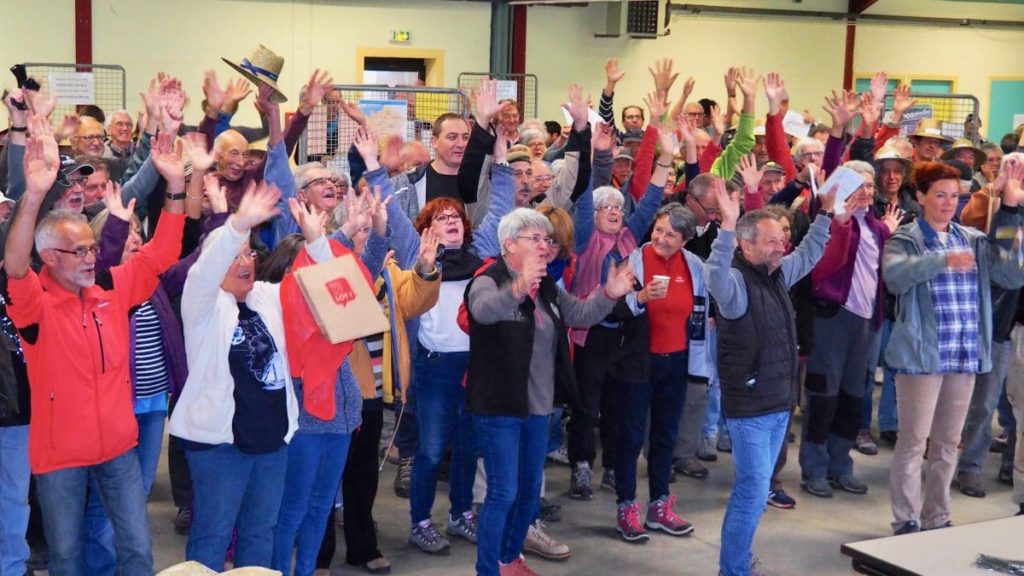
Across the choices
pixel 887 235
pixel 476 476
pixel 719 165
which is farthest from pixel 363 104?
pixel 887 235

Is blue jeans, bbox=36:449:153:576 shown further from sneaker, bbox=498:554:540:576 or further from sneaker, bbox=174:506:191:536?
sneaker, bbox=498:554:540:576

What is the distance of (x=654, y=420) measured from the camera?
19.6 feet

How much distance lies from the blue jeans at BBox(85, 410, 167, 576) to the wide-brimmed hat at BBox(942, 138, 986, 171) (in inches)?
252

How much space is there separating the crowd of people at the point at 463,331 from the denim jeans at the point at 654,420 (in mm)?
14

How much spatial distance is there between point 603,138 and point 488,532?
8.23ft

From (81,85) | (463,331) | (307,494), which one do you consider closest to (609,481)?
(463,331)

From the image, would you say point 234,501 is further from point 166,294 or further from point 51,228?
point 51,228

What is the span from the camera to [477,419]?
16.1 ft

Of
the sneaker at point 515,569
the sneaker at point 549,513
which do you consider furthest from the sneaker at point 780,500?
the sneaker at point 515,569

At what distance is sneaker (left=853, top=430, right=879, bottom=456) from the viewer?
24.8 feet

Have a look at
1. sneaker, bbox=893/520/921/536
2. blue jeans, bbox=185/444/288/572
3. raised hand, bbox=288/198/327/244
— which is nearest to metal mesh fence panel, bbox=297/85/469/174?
raised hand, bbox=288/198/327/244

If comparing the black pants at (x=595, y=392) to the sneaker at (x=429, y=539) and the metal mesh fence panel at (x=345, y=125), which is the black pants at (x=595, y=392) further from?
the metal mesh fence panel at (x=345, y=125)

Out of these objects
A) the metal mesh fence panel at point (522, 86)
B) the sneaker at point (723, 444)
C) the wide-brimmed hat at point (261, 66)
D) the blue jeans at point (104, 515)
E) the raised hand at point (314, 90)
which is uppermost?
the metal mesh fence panel at point (522, 86)

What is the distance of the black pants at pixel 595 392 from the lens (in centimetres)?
599
